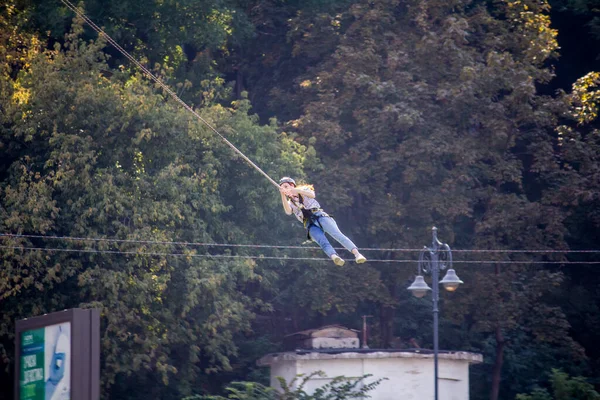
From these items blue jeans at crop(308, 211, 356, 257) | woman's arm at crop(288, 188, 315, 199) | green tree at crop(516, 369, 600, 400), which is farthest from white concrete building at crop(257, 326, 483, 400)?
woman's arm at crop(288, 188, 315, 199)

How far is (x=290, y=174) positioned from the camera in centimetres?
2625

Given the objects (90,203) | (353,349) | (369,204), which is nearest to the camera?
(90,203)

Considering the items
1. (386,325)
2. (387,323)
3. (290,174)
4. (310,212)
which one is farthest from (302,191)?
(386,325)

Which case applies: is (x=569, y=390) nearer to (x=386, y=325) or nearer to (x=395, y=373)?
(x=395, y=373)

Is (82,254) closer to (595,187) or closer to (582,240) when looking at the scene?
(595,187)

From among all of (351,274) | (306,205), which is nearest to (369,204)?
(351,274)

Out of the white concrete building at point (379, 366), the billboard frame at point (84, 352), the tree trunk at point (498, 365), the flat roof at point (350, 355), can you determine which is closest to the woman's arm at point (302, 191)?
the billboard frame at point (84, 352)

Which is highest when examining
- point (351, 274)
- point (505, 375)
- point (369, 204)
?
point (369, 204)

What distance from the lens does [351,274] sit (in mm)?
28922

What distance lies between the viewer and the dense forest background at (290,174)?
23.2m

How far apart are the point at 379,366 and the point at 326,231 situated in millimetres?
9256

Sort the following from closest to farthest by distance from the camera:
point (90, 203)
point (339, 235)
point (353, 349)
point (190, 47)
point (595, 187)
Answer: point (339, 235), point (90, 203), point (353, 349), point (595, 187), point (190, 47)

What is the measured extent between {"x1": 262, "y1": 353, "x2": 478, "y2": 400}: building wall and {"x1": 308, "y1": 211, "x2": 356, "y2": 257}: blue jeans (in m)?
7.89

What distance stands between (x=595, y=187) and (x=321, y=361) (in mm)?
10840
